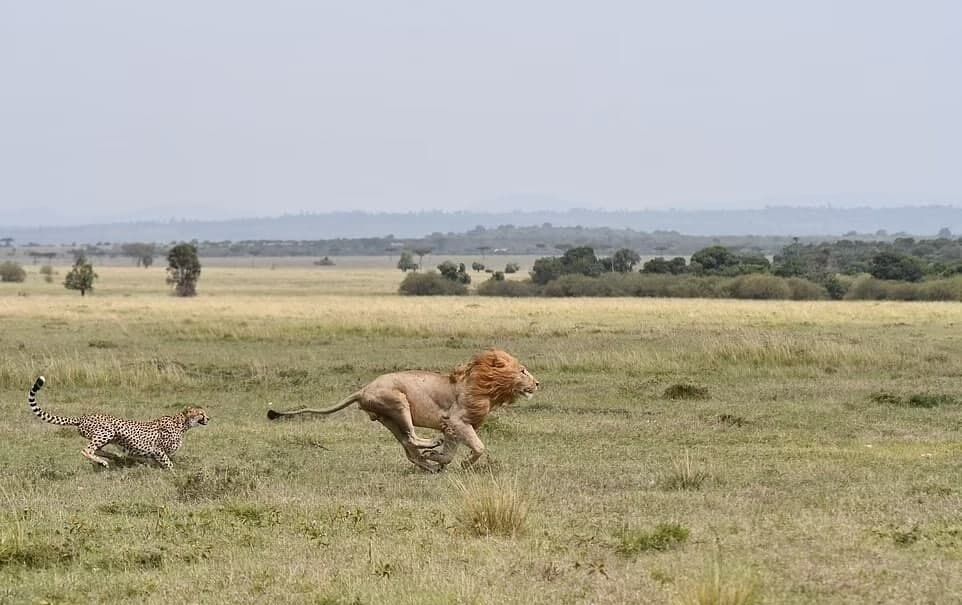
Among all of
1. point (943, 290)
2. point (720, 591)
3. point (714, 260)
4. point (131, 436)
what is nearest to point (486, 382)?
point (131, 436)

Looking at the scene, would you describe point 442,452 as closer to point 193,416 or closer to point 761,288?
point 193,416

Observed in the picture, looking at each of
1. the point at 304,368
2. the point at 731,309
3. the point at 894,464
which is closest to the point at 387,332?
the point at 304,368

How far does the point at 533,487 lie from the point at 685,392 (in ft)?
26.7

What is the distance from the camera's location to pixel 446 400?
1128cm

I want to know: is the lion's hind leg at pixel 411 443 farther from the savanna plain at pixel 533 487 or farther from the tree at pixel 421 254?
the tree at pixel 421 254

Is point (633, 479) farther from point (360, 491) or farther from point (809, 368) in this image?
point (809, 368)

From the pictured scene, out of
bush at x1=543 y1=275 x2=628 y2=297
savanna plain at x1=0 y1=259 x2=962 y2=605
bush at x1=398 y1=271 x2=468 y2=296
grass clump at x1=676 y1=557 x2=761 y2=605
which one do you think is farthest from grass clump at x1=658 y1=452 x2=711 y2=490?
bush at x1=398 y1=271 x2=468 y2=296

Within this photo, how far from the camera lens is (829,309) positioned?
141 ft

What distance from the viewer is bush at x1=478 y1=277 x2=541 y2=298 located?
220 ft

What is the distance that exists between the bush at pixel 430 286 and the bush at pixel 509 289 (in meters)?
1.20

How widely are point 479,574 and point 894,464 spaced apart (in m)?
6.01

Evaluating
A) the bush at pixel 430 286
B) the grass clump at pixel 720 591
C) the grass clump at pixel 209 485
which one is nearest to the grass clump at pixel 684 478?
the grass clump at pixel 209 485

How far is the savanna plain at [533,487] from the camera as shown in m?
7.27

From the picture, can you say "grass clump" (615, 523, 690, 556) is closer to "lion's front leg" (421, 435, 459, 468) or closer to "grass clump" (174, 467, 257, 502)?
"lion's front leg" (421, 435, 459, 468)
